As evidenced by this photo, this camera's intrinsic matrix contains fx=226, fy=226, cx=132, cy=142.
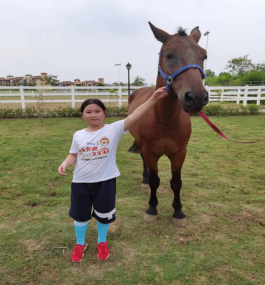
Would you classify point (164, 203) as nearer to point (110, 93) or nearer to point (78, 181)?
point (78, 181)

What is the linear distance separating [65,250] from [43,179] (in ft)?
7.11

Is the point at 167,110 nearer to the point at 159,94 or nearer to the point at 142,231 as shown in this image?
the point at 159,94

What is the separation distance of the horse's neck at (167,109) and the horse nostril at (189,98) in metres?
0.64

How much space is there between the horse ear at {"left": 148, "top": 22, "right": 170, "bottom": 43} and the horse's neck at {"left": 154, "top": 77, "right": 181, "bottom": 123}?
16.7 inches

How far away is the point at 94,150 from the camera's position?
7.09 feet

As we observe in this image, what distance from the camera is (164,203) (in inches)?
138

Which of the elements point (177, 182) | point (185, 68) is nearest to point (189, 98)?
point (185, 68)

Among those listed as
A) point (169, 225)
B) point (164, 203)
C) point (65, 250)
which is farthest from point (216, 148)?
point (65, 250)

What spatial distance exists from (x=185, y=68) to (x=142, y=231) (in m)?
1.96

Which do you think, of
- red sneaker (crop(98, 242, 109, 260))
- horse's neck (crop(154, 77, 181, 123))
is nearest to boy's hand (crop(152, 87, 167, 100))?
horse's neck (crop(154, 77, 181, 123))

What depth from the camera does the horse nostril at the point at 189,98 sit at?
1.79 m

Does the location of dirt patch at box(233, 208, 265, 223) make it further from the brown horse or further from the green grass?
the brown horse

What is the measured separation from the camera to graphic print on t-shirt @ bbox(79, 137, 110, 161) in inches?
85.0

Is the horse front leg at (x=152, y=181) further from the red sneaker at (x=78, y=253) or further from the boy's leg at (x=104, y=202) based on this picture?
the red sneaker at (x=78, y=253)
